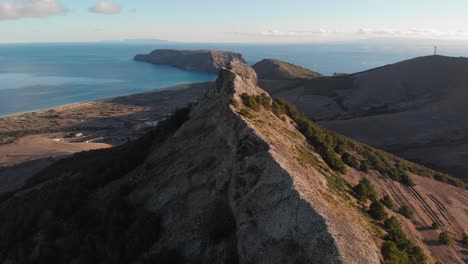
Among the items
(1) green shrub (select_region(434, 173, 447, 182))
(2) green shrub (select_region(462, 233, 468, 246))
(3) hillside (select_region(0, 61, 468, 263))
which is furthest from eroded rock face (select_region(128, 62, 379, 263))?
(1) green shrub (select_region(434, 173, 447, 182))

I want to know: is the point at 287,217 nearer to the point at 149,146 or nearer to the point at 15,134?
the point at 149,146

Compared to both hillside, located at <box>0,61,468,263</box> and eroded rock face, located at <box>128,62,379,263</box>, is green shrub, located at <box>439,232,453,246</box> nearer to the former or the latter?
hillside, located at <box>0,61,468,263</box>

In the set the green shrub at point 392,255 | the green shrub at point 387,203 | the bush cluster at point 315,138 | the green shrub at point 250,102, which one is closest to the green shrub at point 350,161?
the bush cluster at point 315,138

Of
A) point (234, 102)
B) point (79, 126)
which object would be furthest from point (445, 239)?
point (79, 126)

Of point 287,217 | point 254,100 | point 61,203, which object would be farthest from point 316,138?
point 61,203

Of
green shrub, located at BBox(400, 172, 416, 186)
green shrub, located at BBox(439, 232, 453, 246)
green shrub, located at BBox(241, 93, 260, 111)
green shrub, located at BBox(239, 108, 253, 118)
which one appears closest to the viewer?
green shrub, located at BBox(239, 108, 253, 118)

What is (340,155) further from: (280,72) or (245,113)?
(280,72)
